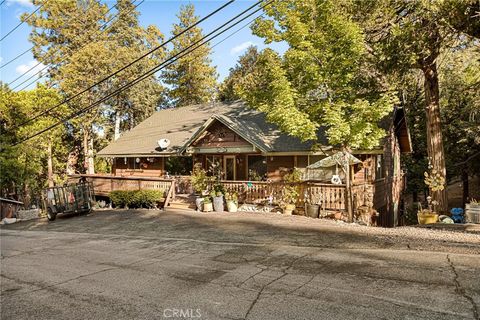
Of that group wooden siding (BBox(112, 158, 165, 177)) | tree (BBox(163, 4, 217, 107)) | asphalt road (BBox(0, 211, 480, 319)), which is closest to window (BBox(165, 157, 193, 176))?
wooden siding (BBox(112, 158, 165, 177))

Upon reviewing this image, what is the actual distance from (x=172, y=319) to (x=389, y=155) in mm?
19686

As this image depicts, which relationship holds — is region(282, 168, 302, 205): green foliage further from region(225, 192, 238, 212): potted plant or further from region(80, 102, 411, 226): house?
region(225, 192, 238, 212): potted plant

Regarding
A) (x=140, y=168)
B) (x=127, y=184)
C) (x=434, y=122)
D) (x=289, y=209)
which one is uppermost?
(x=434, y=122)

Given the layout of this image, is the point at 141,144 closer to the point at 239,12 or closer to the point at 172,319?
the point at 239,12

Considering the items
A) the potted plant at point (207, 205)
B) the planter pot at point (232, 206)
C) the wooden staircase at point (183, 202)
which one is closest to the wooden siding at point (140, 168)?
the wooden staircase at point (183, 202)

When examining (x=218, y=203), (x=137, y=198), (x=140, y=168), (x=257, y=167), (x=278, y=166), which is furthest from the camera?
(x=140, y=168)

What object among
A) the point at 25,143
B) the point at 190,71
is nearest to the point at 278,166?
the point at 25,143

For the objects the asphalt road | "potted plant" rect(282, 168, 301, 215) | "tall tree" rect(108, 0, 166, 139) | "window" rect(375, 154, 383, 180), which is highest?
"tall tree" rect(108, 0, 166, 139)

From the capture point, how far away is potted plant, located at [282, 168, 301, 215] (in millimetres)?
15695

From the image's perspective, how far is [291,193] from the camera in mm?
15742

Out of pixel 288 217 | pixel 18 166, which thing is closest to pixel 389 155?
pixel 288 217

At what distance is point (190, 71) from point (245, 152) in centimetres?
2649

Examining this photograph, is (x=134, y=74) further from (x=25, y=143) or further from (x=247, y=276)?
(x=247, y=276)

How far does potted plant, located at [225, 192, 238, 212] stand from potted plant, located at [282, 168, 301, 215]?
94.3 inches
